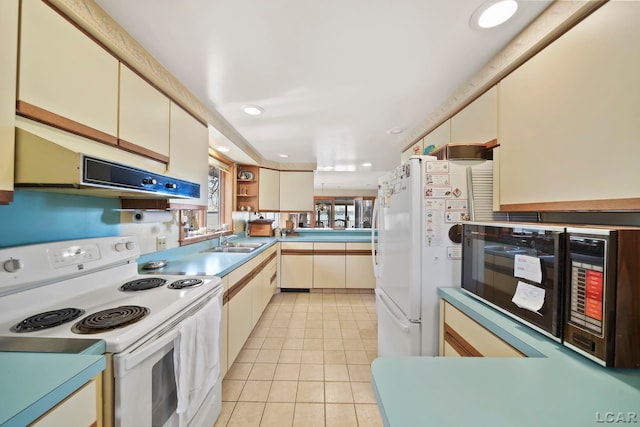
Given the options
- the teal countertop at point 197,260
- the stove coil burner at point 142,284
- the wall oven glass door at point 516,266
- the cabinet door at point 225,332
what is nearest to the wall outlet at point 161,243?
the teal countertop at point 197,260

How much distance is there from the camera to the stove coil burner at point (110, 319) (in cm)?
79

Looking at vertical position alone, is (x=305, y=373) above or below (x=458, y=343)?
below

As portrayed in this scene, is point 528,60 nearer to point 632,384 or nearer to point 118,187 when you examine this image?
point 632,384

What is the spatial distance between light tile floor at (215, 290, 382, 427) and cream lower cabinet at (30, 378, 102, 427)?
101cm

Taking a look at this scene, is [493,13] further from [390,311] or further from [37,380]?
[37,380]

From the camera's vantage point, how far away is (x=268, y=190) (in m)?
3.87

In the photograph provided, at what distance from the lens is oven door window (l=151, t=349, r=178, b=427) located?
36.0 inches

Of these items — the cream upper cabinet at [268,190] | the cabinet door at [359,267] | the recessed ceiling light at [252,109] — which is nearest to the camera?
the recessed ceiling light at [252,109]

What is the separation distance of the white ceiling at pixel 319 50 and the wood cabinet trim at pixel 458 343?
1.52 m

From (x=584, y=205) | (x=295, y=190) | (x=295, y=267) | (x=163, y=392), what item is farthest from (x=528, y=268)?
(x=295, y=190)

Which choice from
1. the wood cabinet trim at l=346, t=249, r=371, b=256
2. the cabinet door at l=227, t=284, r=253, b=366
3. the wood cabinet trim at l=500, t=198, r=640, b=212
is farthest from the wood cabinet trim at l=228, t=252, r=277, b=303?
the wood cabinet trim at l=500, t=198, r=640, b=212

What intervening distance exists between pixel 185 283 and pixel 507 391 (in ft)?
4.58

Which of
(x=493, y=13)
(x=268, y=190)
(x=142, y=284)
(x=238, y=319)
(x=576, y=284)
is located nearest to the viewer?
(x=576, y=284)

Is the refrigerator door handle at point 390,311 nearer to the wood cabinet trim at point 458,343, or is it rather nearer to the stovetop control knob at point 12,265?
the wood cabinet trim at point 458,343
